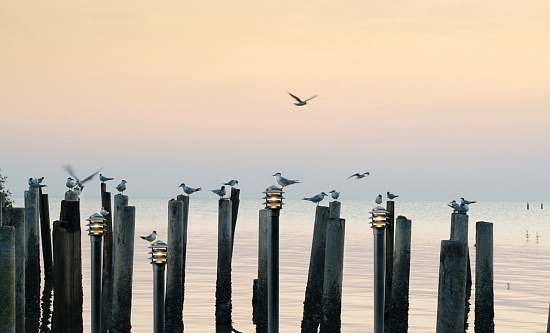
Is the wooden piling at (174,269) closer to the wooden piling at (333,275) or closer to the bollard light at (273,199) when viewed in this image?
the wooden piling at (333,275)

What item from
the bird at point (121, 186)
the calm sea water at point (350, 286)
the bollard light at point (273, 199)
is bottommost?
the calm sea water at point (350, 286)

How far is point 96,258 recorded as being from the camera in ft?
32.5

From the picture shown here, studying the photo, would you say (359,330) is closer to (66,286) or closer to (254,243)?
(66,286)

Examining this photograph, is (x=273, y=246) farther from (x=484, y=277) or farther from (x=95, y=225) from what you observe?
(x=484, y=277)

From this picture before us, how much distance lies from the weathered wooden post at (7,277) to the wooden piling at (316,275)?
7.93 meters

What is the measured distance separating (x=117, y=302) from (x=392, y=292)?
478cm

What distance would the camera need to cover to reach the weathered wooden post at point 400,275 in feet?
55.4

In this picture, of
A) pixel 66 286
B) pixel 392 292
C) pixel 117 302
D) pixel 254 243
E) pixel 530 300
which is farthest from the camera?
pixel 254 243

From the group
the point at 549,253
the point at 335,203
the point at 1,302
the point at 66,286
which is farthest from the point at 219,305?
the point at 549,253

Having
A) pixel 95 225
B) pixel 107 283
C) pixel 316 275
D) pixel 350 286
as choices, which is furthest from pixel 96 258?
pixel 350 286

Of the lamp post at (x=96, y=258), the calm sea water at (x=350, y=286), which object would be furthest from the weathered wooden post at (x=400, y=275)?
the lamp post at (x=96, y=258)

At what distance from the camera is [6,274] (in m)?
9.32

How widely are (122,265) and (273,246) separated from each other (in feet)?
19.9

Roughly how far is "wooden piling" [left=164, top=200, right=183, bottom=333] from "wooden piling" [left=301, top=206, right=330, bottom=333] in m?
2.27
